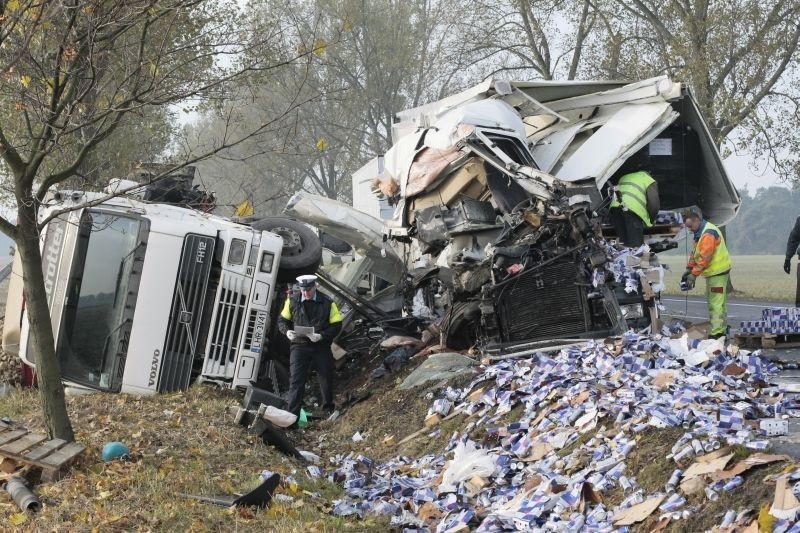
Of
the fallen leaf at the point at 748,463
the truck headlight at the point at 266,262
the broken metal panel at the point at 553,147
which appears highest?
the broken metal panel at the point at 553,147

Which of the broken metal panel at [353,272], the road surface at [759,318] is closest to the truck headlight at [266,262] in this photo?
the broken metal panel at [353,272]

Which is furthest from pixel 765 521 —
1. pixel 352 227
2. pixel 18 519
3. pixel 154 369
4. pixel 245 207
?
pixel 352 227

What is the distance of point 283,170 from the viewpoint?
43.6m

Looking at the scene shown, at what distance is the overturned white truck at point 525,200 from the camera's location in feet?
28.2

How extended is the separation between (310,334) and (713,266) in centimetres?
433

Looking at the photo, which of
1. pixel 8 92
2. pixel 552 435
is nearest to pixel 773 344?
pixel 552 435

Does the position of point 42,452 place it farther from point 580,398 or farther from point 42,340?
point 580,398

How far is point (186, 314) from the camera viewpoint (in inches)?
361

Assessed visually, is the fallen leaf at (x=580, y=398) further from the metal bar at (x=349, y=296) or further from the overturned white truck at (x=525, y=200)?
the metal bar at (x=349, y=296)

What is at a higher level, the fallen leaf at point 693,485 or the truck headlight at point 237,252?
the truck headlight at point 237,252

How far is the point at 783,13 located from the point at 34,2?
17.9 meters

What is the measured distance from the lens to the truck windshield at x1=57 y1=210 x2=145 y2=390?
353 inches

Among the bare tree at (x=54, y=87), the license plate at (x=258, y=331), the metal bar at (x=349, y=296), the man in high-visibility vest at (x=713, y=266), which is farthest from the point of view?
the metal bar at (x=349, y=296)

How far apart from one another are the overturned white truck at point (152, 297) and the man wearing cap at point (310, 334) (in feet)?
0.94
